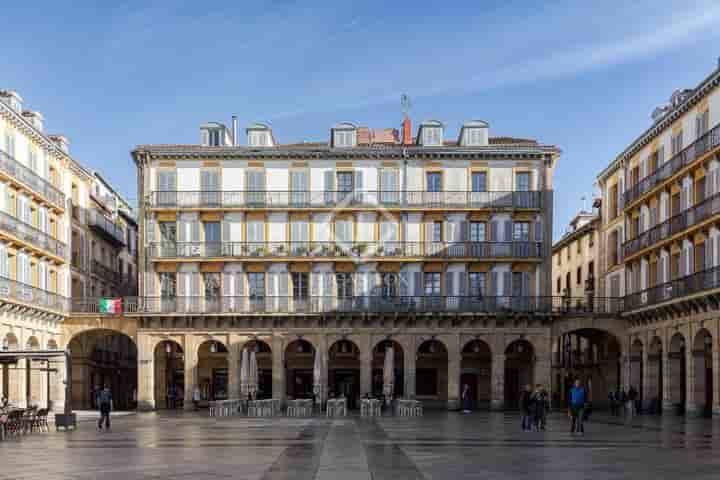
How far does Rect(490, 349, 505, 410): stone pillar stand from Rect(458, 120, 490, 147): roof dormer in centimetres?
1177

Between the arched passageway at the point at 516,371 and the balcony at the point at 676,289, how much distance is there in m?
7.28

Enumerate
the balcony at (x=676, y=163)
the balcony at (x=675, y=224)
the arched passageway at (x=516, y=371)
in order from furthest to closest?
the arched passageway at (x=516, y=371)
the balcony at (x=676, y=163)
the balcony at (x=675, y=224)

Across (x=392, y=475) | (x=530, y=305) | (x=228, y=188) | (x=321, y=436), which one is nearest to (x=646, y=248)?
(x=530, y=305)

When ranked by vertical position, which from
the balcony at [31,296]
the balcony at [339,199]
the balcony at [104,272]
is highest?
the balcony at [339,199]

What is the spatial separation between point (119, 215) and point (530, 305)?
30.8m

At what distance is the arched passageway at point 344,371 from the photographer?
59675 mm

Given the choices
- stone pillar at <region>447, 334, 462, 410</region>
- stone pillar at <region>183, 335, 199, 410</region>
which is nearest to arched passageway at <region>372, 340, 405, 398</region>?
stone pillar at <region>447, 334, 462, 410</region>

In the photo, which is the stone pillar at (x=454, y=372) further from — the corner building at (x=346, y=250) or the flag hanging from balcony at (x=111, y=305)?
the flag hanging from balcony at (x=111, y=305)

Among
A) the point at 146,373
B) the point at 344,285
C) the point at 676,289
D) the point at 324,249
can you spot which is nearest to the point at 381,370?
the point at 344,285

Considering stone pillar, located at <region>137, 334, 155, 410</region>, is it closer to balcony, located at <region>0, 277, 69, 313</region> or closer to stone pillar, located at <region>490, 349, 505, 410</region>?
balcony, located at <region>0, 277, 69, 313</region>

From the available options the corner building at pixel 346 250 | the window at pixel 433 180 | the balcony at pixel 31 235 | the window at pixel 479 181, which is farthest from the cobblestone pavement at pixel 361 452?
the window at pixel 433 180

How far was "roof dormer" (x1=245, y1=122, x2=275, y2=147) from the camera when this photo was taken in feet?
185

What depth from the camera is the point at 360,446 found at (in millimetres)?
Result: 25031

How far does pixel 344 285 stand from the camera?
2180 inches
